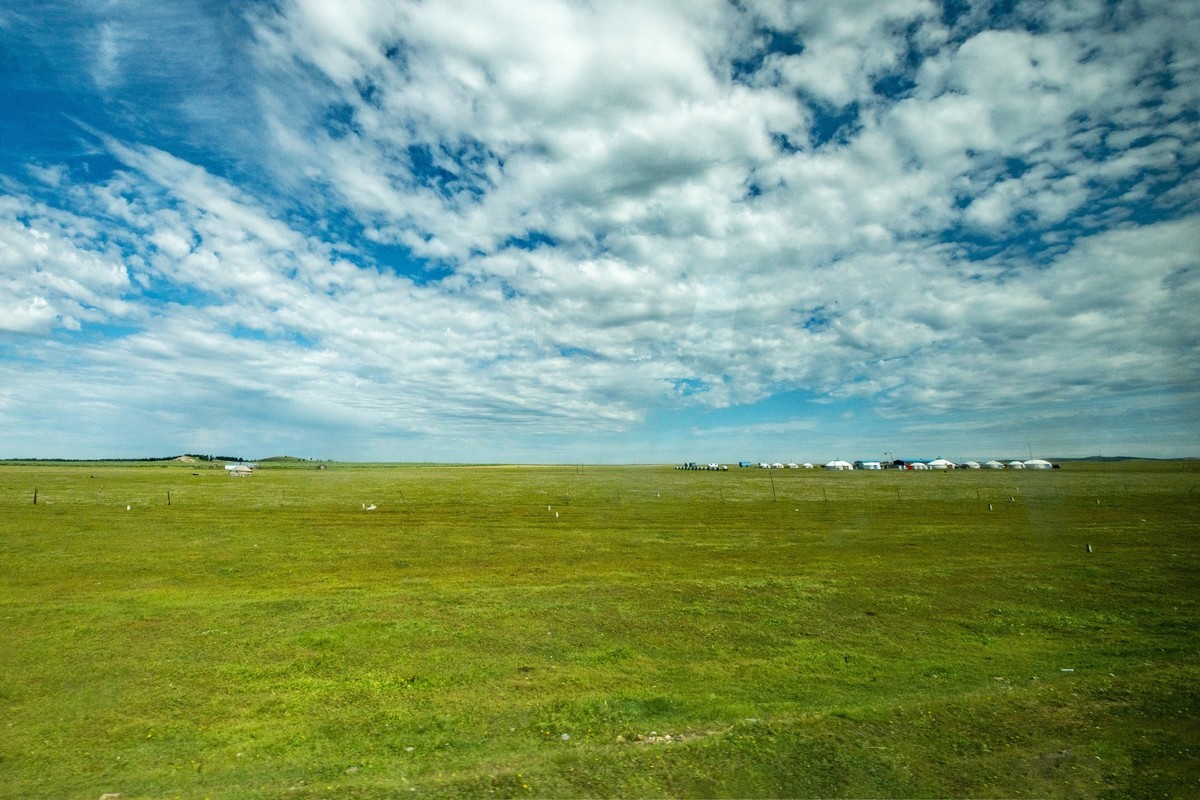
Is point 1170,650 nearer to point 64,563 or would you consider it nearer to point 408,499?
point 64,563

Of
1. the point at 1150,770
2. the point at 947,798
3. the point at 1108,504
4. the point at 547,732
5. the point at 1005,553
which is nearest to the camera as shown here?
the point at 947,798

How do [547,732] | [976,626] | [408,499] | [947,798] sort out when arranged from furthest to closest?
1. [408,499]
2. [976,626]
3. [547,732]
4. [947,798]

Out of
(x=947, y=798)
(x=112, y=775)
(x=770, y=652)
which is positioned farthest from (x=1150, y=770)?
(x=112, y=775)

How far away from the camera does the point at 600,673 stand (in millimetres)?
10117

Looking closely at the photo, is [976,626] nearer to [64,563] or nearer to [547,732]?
[547,732]

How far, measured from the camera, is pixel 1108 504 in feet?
161

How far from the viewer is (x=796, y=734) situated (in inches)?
301

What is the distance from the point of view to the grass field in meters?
6.75

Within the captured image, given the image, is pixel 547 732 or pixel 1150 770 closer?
pixel 1150 770

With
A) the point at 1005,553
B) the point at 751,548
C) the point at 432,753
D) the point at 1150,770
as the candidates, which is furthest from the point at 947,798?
the point at 1005,553

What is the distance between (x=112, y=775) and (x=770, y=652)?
32.1ft

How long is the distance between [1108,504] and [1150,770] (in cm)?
5552

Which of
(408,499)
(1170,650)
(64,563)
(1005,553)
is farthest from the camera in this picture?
(408,499)

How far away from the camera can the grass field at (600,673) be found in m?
6.75
